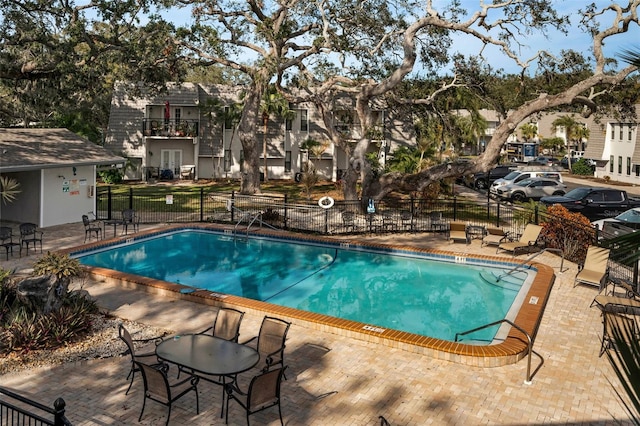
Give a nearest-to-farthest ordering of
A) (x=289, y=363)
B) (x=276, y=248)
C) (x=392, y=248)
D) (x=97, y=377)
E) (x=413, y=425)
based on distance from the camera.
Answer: (x=413, y=425) < (x=97, y=377) < (x=289, y=363) < (x=392, y=248) < (x=276, y=248)

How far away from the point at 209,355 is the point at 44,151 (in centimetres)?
1712

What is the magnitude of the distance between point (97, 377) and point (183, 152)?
1371 inches

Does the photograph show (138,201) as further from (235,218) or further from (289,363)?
(289,363)

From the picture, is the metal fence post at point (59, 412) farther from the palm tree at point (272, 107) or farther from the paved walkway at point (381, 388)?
the palm tree at point (272, 107)

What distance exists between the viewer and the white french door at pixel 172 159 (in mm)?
41125

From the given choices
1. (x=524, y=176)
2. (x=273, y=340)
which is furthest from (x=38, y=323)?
(x=524, y=176)

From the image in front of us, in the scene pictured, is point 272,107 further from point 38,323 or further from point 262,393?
point 262,393

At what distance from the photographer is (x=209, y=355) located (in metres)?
7.60

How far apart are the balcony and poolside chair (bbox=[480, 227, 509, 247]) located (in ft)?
88.9

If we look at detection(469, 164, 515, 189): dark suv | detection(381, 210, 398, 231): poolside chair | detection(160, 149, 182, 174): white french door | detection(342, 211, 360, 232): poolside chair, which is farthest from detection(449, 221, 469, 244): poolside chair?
detection(160, 149, 182, 174): white french door

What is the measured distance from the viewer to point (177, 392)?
297 inches

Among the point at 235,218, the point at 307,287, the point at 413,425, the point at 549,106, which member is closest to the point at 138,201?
the point at 235,218

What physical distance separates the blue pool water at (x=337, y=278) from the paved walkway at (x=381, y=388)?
2999mm

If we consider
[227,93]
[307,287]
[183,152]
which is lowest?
[307,287]
